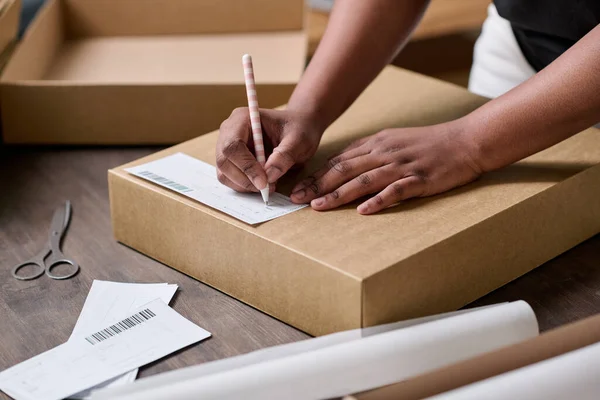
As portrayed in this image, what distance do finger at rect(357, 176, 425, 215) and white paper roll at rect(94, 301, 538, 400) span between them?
0.61ft

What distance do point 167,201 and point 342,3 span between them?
0.45 metres

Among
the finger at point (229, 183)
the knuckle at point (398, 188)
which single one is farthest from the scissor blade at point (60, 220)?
the knuckle at point (398, 188)

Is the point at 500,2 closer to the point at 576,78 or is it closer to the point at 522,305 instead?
the point at 576,78

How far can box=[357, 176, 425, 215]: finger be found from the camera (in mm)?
961

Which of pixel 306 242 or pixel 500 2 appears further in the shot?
pixel 500 2

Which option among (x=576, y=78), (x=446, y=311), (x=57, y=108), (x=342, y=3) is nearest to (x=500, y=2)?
(x=342, y=3)

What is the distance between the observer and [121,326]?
915 mm

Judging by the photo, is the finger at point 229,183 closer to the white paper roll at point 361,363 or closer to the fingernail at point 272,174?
the fingernail at point 272,174

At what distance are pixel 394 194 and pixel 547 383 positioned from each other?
1.08ft

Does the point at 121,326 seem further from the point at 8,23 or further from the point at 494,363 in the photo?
the point at 8,23

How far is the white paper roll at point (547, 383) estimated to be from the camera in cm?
69

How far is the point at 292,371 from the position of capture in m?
0.74

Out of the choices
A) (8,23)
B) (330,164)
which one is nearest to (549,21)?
(330,164)

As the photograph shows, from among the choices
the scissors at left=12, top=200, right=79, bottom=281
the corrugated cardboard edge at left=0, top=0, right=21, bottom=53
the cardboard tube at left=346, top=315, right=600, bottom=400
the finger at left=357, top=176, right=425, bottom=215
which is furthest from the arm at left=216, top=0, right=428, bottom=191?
the corrugated cardboard edge at left=0, top=0, right=21, bottom=53
